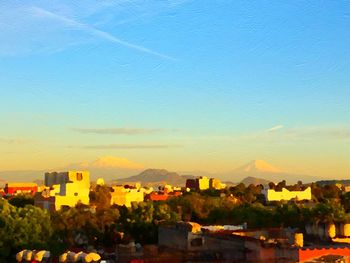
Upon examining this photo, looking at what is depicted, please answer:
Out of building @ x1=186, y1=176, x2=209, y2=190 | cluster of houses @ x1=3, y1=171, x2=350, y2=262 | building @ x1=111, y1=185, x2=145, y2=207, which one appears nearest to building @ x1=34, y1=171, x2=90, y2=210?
building @ x1=111, y1=185, x2=145, y2=207

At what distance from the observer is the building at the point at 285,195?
3573 inches

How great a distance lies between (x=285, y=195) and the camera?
309ft

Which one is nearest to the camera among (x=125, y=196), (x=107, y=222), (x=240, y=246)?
(x=240, y=246)

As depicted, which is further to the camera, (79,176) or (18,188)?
(79,176)

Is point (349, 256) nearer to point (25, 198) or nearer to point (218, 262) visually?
point (218, 262)

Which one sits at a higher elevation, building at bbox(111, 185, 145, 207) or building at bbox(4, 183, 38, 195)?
building at bbox(4, 183, 38, 195)

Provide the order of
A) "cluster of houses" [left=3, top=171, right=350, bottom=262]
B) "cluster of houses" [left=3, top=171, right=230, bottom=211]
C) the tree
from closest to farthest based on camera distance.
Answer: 1. "cluster of houses" [left=3, top=171, right=350, bottom=262]
2. the tree
3. "cluster of houses" [left=3, top=171, right=230, bottom=211]

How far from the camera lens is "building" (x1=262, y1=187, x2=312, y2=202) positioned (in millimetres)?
90750

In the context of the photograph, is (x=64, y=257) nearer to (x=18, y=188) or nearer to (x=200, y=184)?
(x=18, y=188)

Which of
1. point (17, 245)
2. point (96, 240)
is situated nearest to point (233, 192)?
point (96, 240)

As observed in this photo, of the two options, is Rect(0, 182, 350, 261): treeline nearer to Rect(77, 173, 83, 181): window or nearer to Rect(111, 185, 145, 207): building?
Rect(111, 185, 145, 207): building

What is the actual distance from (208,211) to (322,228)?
31.1 meters

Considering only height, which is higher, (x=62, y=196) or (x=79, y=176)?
(x=79, y=176)

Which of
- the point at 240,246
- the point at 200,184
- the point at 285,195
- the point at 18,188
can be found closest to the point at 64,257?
the point at 240,246
